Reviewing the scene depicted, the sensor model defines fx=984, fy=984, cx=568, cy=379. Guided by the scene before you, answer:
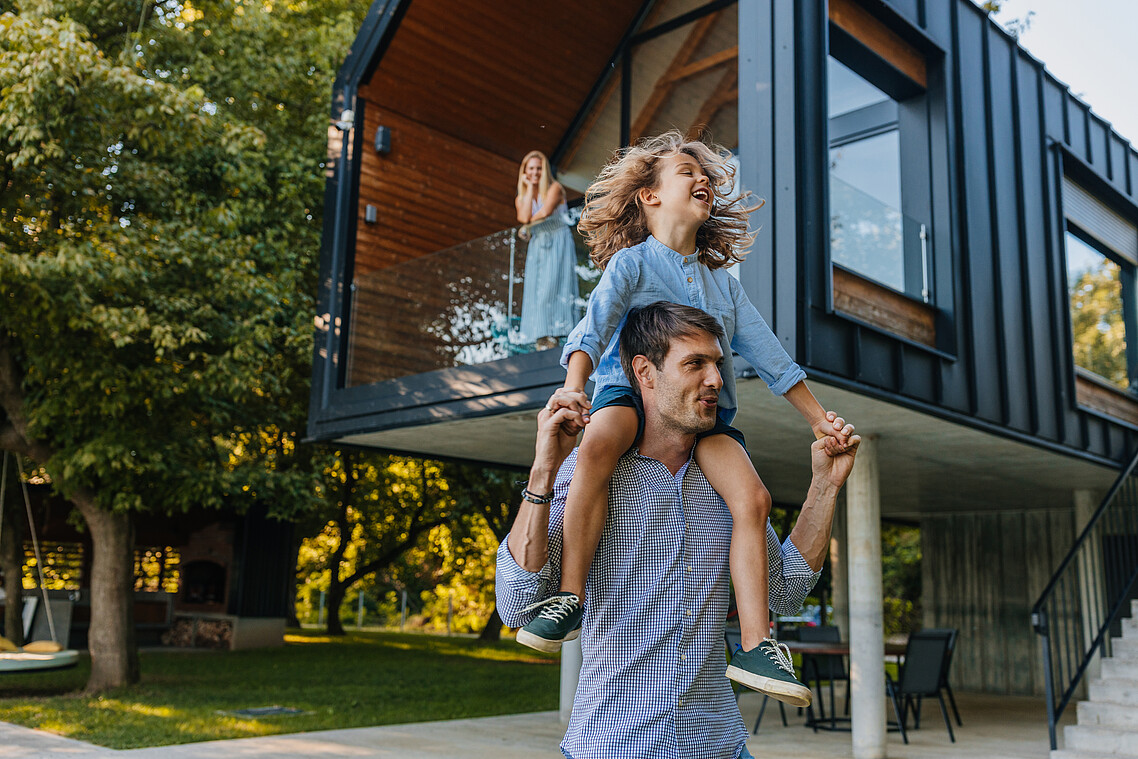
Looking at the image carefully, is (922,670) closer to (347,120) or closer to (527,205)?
(527,205)

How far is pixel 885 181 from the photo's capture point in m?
9.52

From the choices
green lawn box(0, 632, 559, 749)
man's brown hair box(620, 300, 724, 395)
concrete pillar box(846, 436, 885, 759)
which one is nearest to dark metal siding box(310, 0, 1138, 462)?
concrete pillar box(846, 436, 885, 759)

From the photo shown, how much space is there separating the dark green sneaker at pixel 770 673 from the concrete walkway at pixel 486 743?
630cm

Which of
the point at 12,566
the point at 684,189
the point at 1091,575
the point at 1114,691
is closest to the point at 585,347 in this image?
the point at 684,189

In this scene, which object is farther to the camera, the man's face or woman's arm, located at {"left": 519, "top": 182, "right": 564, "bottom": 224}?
woman's arm, located at {"left": 519, "top": 182, "right": 564, "bottom": 224}

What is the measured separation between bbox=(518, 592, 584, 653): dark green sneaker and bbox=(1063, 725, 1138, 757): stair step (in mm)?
7286

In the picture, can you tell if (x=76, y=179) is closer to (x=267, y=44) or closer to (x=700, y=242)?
(x=267, y=44)

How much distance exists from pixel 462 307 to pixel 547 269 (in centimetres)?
100

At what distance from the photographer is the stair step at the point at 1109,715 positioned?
7.44m

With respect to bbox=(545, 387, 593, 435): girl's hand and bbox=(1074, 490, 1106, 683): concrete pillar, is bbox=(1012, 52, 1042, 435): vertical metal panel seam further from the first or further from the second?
bbox=(545, 387, 593, 435): girl's hand

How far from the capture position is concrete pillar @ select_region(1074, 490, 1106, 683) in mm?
11516

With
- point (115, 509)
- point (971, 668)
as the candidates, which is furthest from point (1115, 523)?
point (115, 509)

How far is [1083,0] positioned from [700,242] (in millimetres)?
17607

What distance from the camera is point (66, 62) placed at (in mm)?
8289
